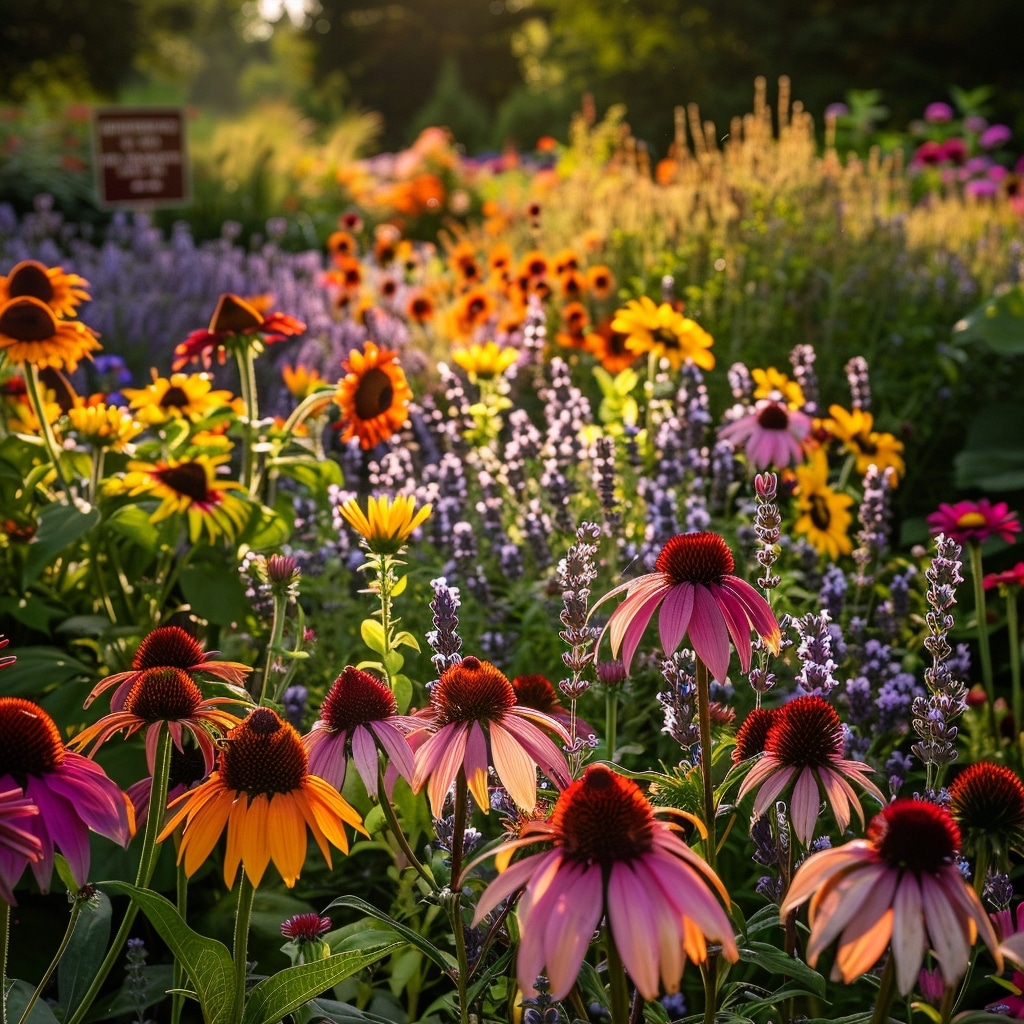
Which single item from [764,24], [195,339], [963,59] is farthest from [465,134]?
[195,339]

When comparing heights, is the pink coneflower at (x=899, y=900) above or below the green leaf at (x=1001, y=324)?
below

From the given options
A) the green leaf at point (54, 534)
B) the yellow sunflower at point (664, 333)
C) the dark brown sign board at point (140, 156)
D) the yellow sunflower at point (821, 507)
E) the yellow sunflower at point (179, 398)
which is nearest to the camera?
the green leaf at point (54, 534)

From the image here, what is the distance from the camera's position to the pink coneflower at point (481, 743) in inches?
51.9

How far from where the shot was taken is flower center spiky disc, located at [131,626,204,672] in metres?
1.59

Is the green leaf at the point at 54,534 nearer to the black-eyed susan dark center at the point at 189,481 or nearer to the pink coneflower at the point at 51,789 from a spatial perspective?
the black-eyed susan dark center at the point at 189,481

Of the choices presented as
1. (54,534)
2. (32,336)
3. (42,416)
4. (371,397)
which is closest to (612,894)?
(54,534)

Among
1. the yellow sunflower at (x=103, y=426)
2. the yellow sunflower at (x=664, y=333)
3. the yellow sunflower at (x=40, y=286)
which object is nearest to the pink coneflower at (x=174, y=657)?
the yellow sunflower at (x=103, y=426)

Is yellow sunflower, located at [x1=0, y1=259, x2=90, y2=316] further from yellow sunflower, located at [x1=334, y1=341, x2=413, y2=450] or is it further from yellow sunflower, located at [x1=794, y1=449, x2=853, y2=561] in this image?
yellow sunflower, located at [x1=794, y1=449, x2=853, y2=561]

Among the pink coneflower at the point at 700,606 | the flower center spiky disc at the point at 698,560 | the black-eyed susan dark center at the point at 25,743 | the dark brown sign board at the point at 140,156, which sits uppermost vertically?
the dark brown sign board at the point at 140,156

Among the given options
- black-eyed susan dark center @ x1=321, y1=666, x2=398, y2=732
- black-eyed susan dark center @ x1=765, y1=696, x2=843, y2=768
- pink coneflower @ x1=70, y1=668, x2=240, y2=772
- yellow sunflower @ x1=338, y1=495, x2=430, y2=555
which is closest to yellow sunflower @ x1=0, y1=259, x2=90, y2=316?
yellow sunflower @ x1=338, y1=495, x2=430, y2=555

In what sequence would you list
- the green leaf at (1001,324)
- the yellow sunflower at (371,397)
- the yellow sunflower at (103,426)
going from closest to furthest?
the yellow sunflower at (103,426)
the yellow sunflower at (371,397)
the green leaf at (1001,324)

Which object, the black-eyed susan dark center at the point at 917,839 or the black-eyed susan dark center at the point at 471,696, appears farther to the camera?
the black-eyed susan dark center at the point at 471,696

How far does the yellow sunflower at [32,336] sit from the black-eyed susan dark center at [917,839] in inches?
83.2

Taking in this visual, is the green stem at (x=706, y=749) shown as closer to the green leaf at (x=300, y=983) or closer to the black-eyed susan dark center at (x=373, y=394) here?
the green leaf at (x=300, y=983)
